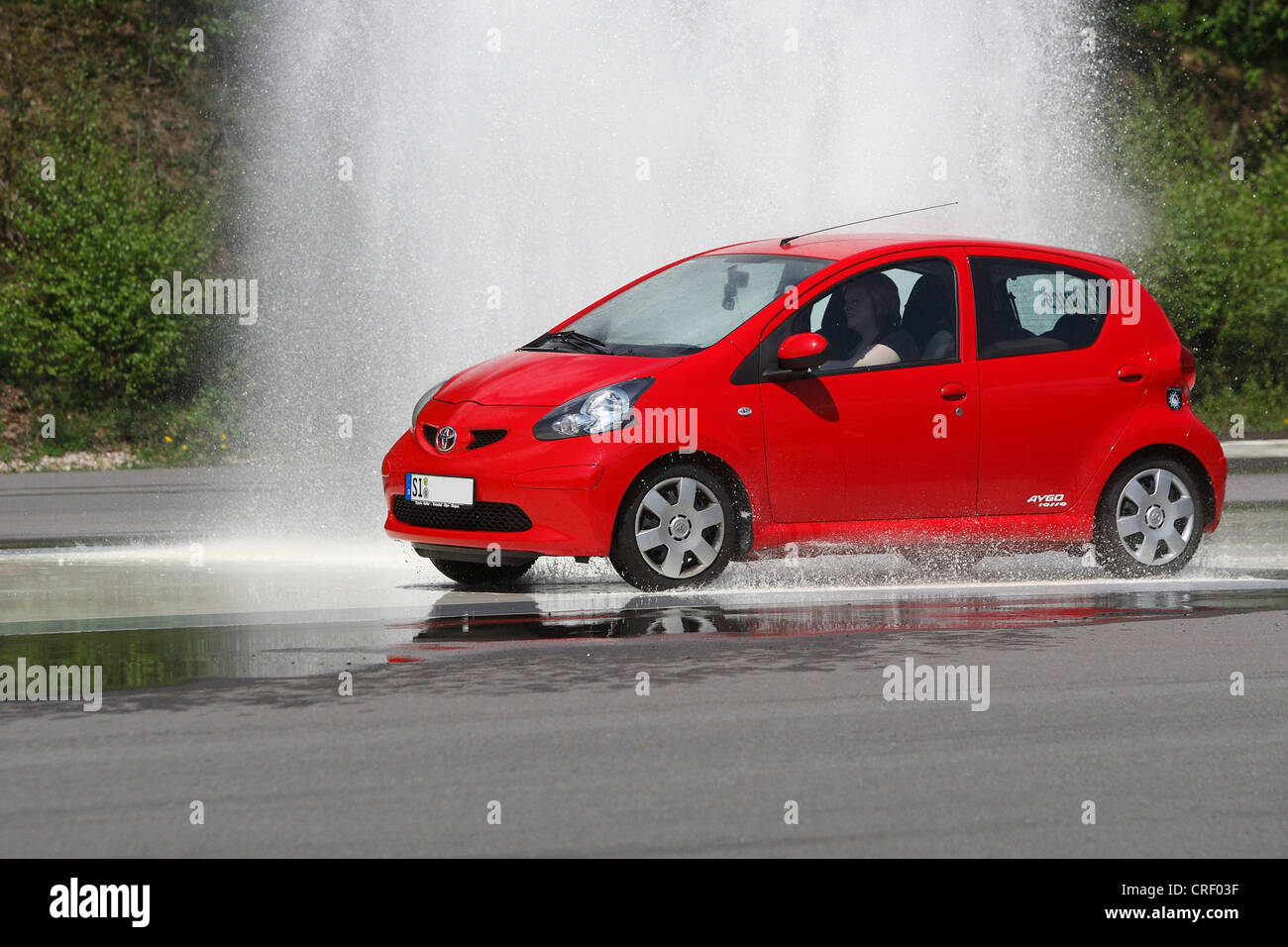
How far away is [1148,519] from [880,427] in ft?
5.87

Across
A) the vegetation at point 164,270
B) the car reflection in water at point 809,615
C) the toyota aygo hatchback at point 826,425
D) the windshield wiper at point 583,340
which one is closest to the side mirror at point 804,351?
the toyota aygo hatchback at point 826,425

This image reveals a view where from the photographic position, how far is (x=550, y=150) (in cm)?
1988

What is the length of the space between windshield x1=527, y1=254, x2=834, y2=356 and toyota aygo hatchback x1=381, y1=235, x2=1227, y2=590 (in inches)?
0.7

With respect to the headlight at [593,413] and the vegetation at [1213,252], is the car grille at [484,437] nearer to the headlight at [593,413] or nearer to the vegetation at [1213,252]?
the headlight at [593,413]

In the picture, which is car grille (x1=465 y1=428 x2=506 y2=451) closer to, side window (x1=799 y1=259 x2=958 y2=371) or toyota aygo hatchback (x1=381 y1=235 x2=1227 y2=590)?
toyota aygo hatchback (x1=381 y1=235 x2=1227 y2=590)

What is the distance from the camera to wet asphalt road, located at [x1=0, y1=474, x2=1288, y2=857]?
590 cm

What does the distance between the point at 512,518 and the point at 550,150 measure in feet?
32.6

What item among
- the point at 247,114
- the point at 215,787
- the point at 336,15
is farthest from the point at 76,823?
the point at 247,114

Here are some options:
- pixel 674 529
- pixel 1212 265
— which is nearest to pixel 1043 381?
pixel 674 529

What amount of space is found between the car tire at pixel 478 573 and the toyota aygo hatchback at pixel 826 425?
0.01m

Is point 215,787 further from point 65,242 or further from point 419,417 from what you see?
point 65,242

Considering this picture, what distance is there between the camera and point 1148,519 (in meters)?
11.7

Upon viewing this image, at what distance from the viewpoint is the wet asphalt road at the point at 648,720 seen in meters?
5.90
